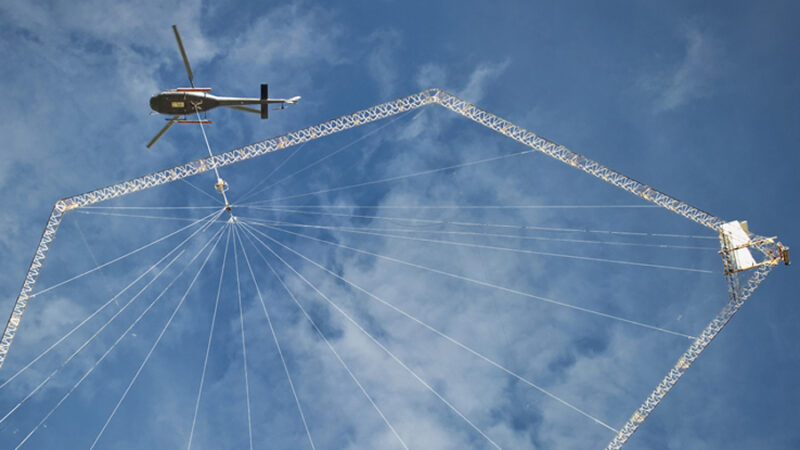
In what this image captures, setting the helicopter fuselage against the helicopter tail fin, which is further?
the helicopter tail fin

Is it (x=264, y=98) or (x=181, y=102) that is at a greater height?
(x=264, y=98)

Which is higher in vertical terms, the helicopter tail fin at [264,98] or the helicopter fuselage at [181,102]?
the helicopter tail fin at [264,98]

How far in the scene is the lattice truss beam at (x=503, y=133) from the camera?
44.0 metres

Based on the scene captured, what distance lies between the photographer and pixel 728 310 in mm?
49031

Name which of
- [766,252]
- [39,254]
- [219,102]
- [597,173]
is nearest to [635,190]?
[597,173]

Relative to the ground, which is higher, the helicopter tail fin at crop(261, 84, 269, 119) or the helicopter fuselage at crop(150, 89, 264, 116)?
the helicopter tail fin at crop(261, 84, 269, 119)

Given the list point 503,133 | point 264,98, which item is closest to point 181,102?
point 264,98

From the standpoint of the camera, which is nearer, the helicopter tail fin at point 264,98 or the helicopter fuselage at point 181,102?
the helicopter fuselage at point 181,102

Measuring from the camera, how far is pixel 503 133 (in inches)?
1890

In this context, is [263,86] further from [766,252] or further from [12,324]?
[766,252]

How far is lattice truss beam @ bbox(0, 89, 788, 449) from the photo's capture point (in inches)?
1732

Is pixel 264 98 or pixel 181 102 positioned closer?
pixel 181 102

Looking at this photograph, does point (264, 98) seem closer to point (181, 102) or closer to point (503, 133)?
point (181, 102)

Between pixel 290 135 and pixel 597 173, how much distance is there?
915 inches
